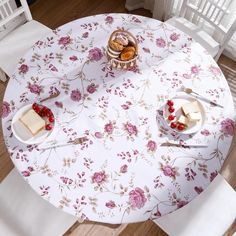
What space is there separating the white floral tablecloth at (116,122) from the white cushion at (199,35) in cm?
49

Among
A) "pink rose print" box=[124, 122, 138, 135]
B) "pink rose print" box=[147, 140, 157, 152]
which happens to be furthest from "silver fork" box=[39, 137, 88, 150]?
"pink rose print" box=[147, 140, 157, 152]

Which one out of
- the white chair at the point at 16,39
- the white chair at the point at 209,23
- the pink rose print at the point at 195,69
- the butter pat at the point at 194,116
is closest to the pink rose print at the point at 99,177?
the butter pat at the point at 194,116

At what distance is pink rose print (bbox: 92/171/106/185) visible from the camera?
1522mm

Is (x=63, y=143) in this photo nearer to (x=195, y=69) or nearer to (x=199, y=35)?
(x=195, y=69)

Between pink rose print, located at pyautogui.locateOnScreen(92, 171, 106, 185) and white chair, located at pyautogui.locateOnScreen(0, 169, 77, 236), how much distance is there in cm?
37

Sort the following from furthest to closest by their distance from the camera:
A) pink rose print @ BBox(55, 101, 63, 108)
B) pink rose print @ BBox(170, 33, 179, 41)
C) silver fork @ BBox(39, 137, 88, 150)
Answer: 1. pink rose print @ BBox(170, 33, 179, 41)
2. pink rose print @ BBox(55, 101, 63, 108)
3. silver fork @ BBox(39, 137, 88, 150)

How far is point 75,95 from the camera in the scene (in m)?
1.72

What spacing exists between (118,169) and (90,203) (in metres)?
0.22

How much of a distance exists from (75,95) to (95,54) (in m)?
0.31

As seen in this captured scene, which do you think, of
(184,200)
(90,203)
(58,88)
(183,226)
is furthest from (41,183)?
(183,226)

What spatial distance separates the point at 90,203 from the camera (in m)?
1.49

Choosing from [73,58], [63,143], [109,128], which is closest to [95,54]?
[73,58]

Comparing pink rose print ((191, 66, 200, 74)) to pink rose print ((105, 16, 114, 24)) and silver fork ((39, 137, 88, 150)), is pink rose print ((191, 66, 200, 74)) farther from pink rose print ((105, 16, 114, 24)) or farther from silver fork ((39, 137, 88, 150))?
silver fork ((39, 137, 88, 150))

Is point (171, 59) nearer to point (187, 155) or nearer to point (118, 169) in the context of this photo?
point (187, 155)
